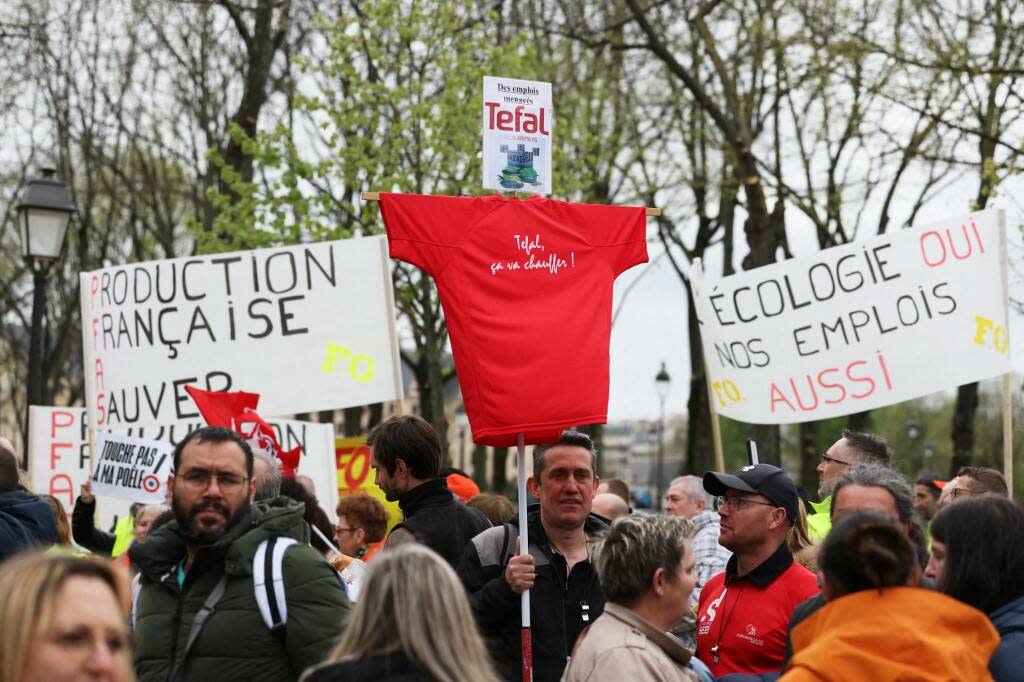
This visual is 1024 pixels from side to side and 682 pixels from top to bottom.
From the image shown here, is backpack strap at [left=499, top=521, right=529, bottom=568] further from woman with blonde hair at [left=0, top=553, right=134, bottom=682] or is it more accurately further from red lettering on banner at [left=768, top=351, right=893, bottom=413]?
red lettering on banner at [left=768, top=351, right=893, bottom=413]

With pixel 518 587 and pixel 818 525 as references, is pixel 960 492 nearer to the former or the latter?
pixel 818 525

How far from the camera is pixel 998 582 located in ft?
12.8

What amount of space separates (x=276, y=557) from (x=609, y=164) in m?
23.2

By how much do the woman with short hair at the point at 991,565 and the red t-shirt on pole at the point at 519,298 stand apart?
7.09 feet

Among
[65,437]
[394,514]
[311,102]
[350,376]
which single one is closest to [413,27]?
[311,102]

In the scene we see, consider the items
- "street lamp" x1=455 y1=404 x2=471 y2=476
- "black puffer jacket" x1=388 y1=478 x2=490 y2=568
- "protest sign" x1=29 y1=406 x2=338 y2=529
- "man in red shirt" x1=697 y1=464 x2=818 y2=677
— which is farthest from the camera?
"street lamp" x1=455 y1=404 x2=471 y2=476

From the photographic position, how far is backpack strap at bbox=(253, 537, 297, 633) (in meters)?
4.21

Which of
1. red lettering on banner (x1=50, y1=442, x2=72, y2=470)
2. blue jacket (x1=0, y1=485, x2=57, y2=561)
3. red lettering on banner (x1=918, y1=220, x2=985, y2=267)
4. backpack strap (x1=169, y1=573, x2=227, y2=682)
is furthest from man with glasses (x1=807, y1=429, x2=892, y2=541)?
red lettering on banner (x1=50, y1=442, x2=72, y2=470)

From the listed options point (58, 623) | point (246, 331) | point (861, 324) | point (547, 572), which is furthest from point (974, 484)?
point (246, 331)

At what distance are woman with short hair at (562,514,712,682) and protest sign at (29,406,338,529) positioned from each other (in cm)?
779

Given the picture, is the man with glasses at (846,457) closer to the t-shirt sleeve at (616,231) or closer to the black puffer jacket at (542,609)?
the t-shirt sleeve at (616,231)

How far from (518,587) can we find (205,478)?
1375 mm

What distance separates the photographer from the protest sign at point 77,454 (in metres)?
12.2

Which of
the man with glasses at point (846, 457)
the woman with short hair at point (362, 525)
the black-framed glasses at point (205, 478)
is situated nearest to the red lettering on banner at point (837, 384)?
the man with glasses at point (846, 457)
